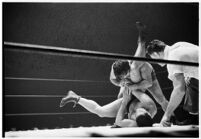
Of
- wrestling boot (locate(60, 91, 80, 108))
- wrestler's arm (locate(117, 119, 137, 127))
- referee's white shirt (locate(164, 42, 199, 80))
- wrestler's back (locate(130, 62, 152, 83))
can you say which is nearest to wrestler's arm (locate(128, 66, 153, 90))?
wrestler's back (locate(130, 62, 152, 83))

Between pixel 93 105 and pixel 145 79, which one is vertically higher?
pixel 145 79

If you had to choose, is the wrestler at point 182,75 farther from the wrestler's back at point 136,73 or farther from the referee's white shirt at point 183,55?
the wrestler's back at point 136,73

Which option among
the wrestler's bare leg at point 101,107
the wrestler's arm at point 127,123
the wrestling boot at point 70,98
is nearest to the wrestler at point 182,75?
the wrestler's arm at point 127,123

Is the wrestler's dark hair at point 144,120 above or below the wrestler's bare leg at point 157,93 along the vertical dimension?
below

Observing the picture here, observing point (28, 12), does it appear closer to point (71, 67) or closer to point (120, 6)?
point (71, 67)

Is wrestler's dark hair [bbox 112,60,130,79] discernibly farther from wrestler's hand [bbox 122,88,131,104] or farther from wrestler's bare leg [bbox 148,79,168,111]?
wrestler's bare leg [bbox 148,79,168,111]

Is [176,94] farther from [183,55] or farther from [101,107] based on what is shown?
[101,107]

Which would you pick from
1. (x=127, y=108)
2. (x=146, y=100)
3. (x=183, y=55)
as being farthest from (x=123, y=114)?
(x=183, y=55)
